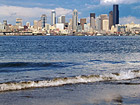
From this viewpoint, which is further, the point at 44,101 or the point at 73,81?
the point at 73,81

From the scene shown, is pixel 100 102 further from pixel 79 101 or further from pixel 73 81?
pixel 73 81

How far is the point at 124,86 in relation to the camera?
19.5 metres

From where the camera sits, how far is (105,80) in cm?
2255

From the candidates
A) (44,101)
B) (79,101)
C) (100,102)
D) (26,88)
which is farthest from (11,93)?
(100,102)

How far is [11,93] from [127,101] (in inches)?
271

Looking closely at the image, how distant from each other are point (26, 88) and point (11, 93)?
1876 millimetres

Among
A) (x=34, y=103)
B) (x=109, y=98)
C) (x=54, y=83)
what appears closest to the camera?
(x=34, y=103)

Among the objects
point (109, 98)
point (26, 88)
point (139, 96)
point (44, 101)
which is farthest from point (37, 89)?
point (139, 96)

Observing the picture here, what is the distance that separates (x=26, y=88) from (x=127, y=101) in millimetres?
7162

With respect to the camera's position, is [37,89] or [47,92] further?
[37,89]

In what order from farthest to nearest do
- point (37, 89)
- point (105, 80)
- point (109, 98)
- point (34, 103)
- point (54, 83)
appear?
point (105, 80) → point (54, 83) → point (37, 89) → point (109, 98) → point (34, 103)

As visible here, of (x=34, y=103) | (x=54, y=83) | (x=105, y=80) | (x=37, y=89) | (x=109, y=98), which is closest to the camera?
(x=34, y=103)

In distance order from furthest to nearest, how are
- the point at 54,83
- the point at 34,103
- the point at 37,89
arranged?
the point at 54,83, the point at 37,89, the point at 34,103

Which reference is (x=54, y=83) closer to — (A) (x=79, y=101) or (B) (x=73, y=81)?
(B) (x=73, y=81)
